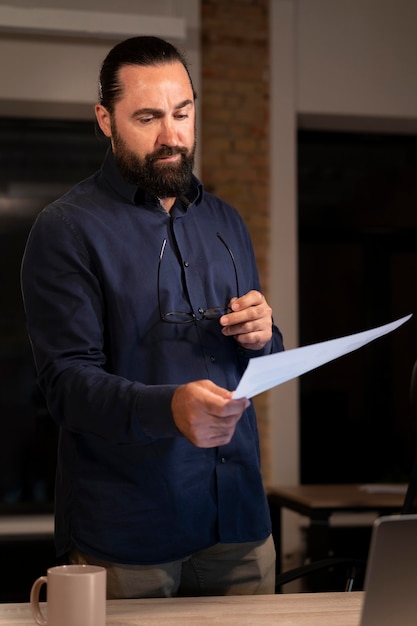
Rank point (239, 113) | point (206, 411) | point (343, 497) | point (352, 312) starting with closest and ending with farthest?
point (206, 411) < point (343, 497) < point (239, 113) < point (352, 312)

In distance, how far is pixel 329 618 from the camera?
4.67ft

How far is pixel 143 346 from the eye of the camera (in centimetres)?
173

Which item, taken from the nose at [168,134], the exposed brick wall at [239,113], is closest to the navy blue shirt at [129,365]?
the nose at [168,134]

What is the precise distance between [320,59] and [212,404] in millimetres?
4526

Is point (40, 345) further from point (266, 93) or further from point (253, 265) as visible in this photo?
point (266, 93)

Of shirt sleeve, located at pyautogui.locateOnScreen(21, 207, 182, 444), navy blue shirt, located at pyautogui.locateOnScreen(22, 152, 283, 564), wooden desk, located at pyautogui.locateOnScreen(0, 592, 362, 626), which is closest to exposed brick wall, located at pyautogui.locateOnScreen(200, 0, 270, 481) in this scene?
navy blue shirt, located at pyautogui.locateOnScreen(22, 152, 283, 564)

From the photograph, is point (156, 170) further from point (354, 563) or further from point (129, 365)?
point (354, 563)

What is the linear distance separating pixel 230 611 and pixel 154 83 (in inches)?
39.6

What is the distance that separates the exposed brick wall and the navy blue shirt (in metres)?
3.47

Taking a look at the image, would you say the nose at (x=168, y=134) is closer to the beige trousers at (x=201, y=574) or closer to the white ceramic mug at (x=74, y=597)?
the beige trousers at (x=201, y=574)

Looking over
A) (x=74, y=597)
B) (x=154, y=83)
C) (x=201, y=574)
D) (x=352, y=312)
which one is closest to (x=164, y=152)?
(x=154, y=83)

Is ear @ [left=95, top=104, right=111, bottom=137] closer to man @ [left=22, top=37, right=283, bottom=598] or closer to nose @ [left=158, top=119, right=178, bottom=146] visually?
man @ [left=22, top=37, right=283, bottom=598]

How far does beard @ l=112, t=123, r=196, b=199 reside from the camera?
1826 mm

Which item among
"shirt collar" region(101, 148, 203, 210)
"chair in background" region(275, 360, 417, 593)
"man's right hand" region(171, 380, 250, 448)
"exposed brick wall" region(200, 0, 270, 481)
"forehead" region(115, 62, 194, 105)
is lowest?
"chair in background" region(275, 360, 417, 593)
